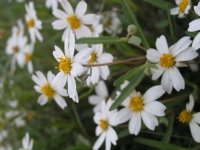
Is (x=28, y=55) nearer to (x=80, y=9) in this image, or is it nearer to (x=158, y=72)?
(x=80, y=9)

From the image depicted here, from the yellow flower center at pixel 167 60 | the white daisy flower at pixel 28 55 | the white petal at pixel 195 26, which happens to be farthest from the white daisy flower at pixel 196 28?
the white daisy flower at pixel 28 55

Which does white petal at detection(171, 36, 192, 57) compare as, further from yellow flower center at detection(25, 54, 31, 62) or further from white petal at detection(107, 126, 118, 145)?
yellow flower center at detection(25, 54, 31, 62)

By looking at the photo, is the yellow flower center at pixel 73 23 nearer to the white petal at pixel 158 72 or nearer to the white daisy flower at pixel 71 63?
the white daisy flower at pixel 71 63

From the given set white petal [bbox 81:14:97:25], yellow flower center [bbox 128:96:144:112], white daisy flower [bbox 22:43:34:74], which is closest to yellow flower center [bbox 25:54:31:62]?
white daisy flower [bbox 22:43:34:74]

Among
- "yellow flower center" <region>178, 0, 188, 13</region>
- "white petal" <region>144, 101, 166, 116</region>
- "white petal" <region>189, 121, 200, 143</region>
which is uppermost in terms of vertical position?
"yellow flower center" <region>178, 0, 188, 13</region>

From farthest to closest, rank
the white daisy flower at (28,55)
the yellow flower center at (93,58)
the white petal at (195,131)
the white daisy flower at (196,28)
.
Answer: the white daisy flower at (28,55) < the yellow flower center at (93,58) < the white petal at (195,131) < the white daisy flower at (196,28)

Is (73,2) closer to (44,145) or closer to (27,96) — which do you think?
(27,96)
